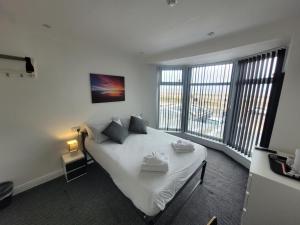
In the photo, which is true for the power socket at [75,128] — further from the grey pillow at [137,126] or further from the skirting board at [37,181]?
the grey pillow at [137,126]

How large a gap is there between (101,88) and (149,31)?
5.19 feet

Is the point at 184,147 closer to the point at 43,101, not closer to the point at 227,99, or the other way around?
the point at 227,99

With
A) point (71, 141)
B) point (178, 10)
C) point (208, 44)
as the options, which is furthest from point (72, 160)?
point (208, 44)

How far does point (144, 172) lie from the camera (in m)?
1.53

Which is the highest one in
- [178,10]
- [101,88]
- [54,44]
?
[178,10]

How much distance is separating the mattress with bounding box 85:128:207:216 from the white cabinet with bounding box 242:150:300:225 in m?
0.70

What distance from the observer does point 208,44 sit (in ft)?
7.95

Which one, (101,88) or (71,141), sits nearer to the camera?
(71,141)

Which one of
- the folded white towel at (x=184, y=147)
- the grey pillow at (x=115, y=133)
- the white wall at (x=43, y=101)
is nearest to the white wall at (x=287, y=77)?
the folded white towel at (x=184, y=147)

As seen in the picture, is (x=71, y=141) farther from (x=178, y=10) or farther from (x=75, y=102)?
(x=178, y=10)

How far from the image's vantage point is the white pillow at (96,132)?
2.37m

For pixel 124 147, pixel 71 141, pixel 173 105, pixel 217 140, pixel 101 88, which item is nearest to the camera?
pixel 124 147

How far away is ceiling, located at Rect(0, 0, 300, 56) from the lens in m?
1.41

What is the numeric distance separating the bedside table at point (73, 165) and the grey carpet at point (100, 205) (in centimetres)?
12
